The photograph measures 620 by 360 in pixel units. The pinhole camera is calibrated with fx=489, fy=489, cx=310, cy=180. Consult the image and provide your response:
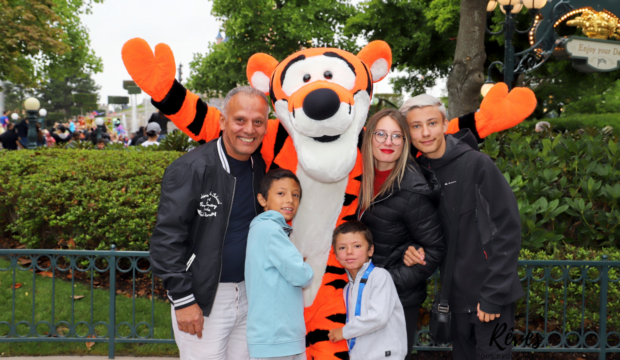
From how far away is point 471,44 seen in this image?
7.76 metres

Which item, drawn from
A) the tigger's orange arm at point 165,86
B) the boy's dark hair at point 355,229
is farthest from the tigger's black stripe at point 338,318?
the tigger's orange arm at point 165,86

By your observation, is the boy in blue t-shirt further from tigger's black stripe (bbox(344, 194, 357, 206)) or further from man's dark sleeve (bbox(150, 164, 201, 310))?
tigger's black stripe (bbox(344, 194, 357, 206))

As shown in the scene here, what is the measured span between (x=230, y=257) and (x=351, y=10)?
2145cm

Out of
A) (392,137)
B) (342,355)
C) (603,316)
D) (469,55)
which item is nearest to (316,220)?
(392,137)

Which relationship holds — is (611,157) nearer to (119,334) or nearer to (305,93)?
(305,93)

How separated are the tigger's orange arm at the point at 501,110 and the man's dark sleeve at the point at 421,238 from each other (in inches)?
33.8

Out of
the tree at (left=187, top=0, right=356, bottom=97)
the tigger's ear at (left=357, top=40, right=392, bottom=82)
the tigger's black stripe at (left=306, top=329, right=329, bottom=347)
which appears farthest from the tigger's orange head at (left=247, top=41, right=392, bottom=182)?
the tree at (left=187, top=0, right=356, bottom=97)

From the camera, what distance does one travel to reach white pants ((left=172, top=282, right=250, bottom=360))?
2.62 meters

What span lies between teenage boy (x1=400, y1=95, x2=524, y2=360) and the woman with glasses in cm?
9

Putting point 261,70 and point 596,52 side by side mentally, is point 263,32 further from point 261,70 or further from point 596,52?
point 261,70

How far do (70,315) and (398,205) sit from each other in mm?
3737

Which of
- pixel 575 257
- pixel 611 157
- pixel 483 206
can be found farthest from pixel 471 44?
pixel 483 206

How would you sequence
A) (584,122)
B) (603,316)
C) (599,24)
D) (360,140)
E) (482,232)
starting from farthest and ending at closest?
(584,122) < (599,24) < (603,316) < (360,140) < (482,232)

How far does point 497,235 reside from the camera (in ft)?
8.47
